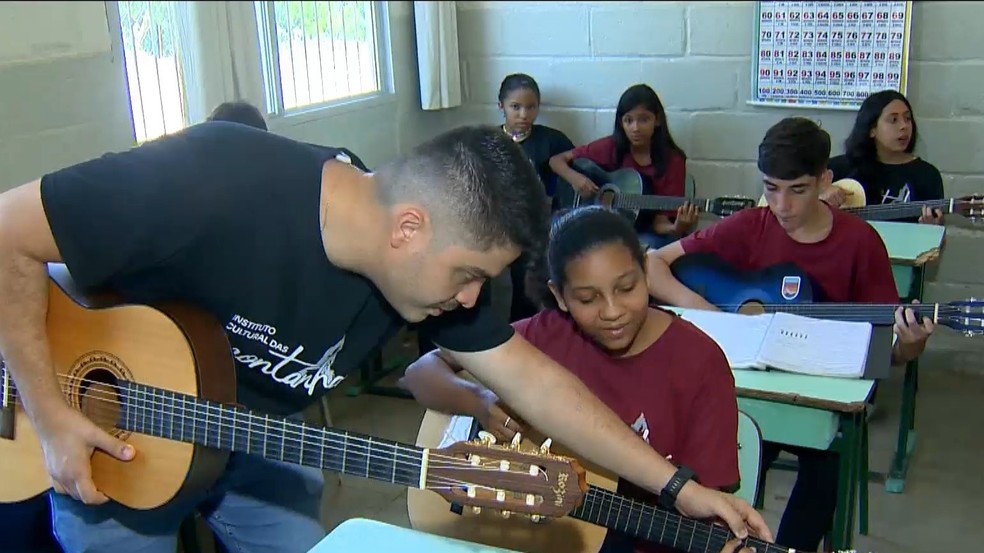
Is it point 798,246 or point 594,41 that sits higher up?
point 594,41

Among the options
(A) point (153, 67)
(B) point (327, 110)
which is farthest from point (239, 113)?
(B) point (327, 110)

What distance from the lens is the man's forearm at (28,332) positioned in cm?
135

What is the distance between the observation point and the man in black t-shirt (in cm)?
128

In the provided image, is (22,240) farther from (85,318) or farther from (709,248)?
(709,248)

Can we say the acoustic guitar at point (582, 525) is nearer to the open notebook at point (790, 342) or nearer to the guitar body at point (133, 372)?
the guitar body at point (133, 372)

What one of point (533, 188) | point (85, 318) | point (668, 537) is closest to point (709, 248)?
point (668, 537)

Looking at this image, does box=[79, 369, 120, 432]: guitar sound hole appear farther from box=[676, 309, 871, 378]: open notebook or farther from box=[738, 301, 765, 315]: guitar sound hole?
box=[738, 301, 765, 315]: guitar sound hole

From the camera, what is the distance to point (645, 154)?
13.6ft

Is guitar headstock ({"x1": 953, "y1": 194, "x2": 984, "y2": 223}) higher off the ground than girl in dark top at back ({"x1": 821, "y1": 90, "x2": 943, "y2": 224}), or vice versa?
girl in dark top at back ({"x1": 821, "y1": 90, "x2": 943, "y2": 224})

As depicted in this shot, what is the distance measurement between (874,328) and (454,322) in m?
1.34

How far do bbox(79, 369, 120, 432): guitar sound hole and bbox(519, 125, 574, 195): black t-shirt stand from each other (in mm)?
2950

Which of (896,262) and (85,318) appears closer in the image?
(85,318)

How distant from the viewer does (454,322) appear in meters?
1.54

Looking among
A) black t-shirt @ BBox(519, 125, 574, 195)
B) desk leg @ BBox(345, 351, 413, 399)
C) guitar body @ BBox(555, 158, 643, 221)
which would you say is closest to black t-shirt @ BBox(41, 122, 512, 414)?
desk leg @ BBox(345, 351, 413, 399)
